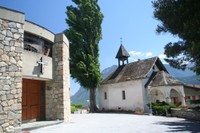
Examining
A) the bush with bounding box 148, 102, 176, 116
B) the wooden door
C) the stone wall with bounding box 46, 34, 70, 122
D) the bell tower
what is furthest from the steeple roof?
the wooden door

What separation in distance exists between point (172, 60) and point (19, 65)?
8762 millimetres

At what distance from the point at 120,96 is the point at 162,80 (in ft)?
22.5

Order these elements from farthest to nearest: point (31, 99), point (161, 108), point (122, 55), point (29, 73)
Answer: point (122, 55), point (161, 108), point (31, 99), point (29, 73)

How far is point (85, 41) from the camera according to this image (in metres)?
29.1

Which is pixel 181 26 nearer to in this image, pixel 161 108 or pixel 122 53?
pixel 161 108

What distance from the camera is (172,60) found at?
42.0ft

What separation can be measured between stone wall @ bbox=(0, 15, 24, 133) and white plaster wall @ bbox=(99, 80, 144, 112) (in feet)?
61.5

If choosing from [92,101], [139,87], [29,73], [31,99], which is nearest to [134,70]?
[139,87]

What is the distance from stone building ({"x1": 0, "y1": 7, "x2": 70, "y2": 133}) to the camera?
31.4 feet

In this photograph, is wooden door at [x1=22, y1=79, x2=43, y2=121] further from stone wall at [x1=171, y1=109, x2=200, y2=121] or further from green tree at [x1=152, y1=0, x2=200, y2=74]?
stone wall at [x1=171, y1=109, x2=200, y2=121]

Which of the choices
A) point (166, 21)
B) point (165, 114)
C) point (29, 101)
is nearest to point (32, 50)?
point (29, 101)

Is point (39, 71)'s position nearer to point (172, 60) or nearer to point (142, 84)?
point (172, 60)

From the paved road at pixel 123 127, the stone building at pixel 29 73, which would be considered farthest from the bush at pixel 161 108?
the stone building at pixel 29 73

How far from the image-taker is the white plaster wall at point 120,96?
26.6m
